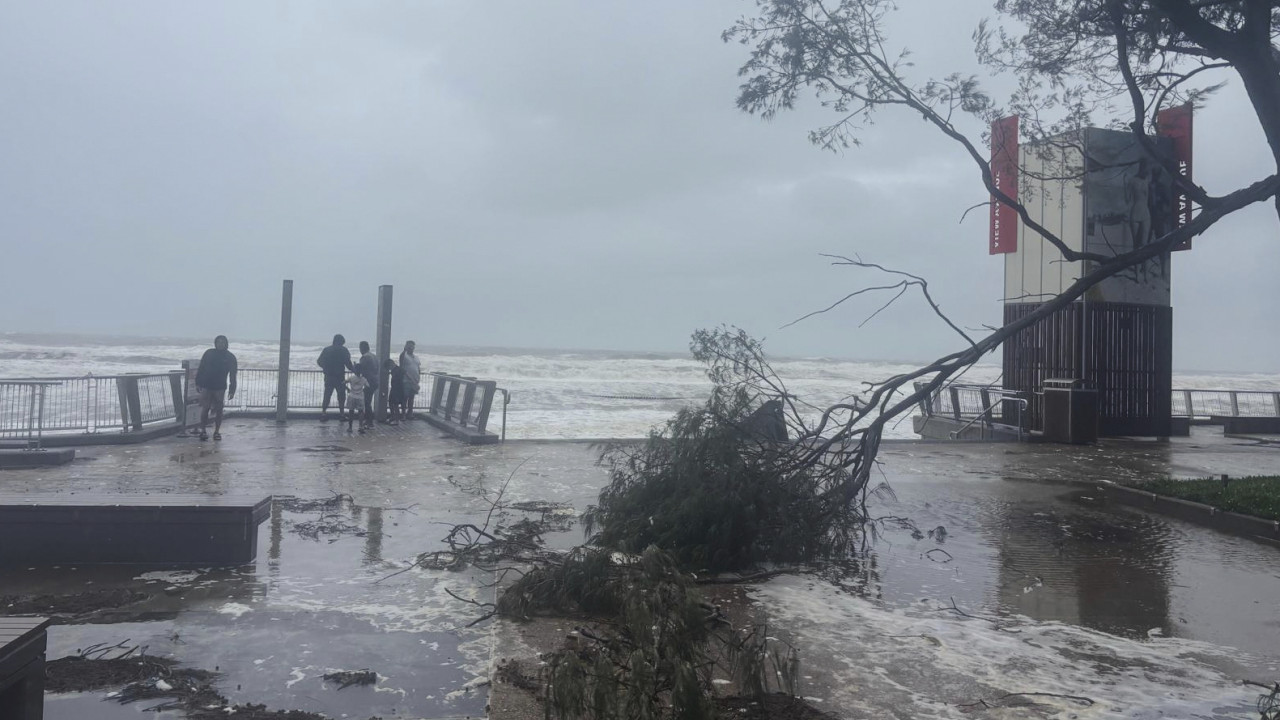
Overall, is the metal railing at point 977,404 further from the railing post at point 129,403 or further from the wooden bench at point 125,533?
the wooden bench at point 125,533

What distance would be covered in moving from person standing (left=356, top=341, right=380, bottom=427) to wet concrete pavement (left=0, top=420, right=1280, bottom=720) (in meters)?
5.76

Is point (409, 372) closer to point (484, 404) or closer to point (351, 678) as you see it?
point (484, 404)

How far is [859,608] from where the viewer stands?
228 inches

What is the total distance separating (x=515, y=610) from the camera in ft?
17.6

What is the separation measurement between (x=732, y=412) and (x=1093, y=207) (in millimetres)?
12720

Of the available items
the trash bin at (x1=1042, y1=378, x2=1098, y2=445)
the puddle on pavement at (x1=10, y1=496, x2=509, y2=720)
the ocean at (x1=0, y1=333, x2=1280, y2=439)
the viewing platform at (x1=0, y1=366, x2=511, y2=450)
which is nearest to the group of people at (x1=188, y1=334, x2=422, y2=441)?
the viewing platform at (x1=0, y1=366, x2=511, y2=450)

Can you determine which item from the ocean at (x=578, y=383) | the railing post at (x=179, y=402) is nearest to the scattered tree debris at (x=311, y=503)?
the railing post at (x=179, y=402)

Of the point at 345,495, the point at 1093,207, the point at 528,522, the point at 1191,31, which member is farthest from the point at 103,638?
the point at 1093,207

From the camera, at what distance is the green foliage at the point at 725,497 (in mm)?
6594

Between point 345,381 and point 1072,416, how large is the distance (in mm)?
13190

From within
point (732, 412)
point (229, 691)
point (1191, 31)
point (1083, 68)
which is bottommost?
point (229, 691)

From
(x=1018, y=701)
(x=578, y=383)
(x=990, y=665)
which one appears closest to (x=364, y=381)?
(x=990, y=665)

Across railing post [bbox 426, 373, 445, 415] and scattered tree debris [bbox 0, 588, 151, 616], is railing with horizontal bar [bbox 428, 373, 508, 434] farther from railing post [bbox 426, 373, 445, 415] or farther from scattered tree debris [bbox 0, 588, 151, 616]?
scattered tree debris [bbox 0, 588, 151, 616]

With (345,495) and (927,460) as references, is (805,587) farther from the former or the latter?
(927,460)
